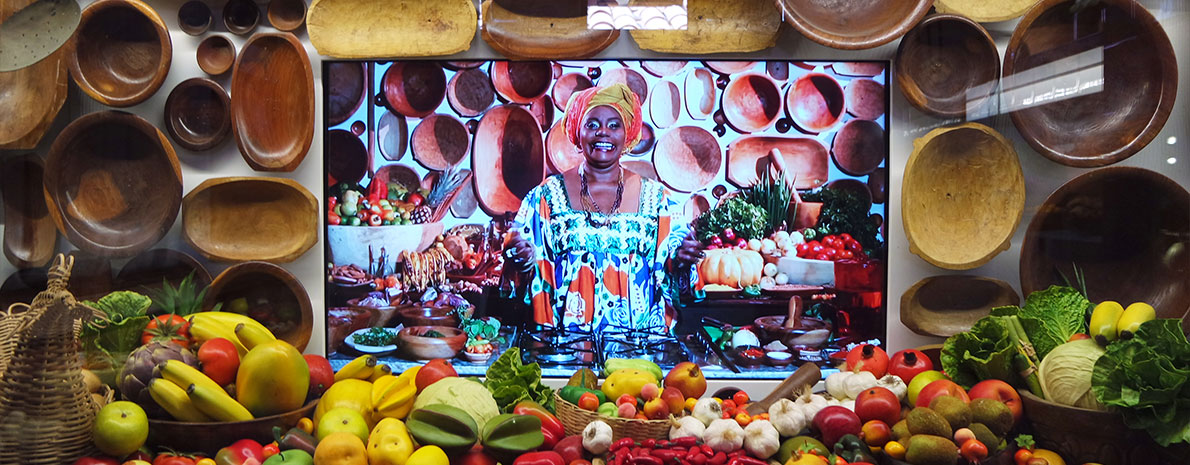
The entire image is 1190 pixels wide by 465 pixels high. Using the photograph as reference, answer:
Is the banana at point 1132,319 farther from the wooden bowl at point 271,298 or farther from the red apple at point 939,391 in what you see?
the wooden bowl at point 271,298

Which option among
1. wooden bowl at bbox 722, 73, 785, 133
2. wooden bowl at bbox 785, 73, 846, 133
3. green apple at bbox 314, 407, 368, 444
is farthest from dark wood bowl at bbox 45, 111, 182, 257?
wooden bowl at bbox 785, 73, 846, 133

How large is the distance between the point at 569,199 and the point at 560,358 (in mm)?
628

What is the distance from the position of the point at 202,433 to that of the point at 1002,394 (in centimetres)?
214

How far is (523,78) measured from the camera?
3.14 meters

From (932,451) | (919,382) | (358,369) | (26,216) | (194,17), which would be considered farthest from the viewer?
(194,17)

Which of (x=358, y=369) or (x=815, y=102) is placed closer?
(x=358, y=369)

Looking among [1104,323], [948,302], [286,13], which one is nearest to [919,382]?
[1104,323]

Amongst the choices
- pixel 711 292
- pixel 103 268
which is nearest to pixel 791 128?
pixel 711 292

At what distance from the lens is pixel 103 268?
288 cm

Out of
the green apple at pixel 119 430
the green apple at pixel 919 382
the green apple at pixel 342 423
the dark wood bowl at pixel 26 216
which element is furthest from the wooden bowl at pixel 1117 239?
the dark wood bowl at pixel 26 216

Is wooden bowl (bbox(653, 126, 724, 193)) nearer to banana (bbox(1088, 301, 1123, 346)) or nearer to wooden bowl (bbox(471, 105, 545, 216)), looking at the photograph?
wooden bowl (bbox(471, 105, 545, 216))

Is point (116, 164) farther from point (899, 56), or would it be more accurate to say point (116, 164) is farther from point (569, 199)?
point (899, 56)

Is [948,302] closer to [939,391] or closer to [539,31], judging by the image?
[939,391]

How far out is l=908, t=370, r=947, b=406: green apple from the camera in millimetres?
2293
